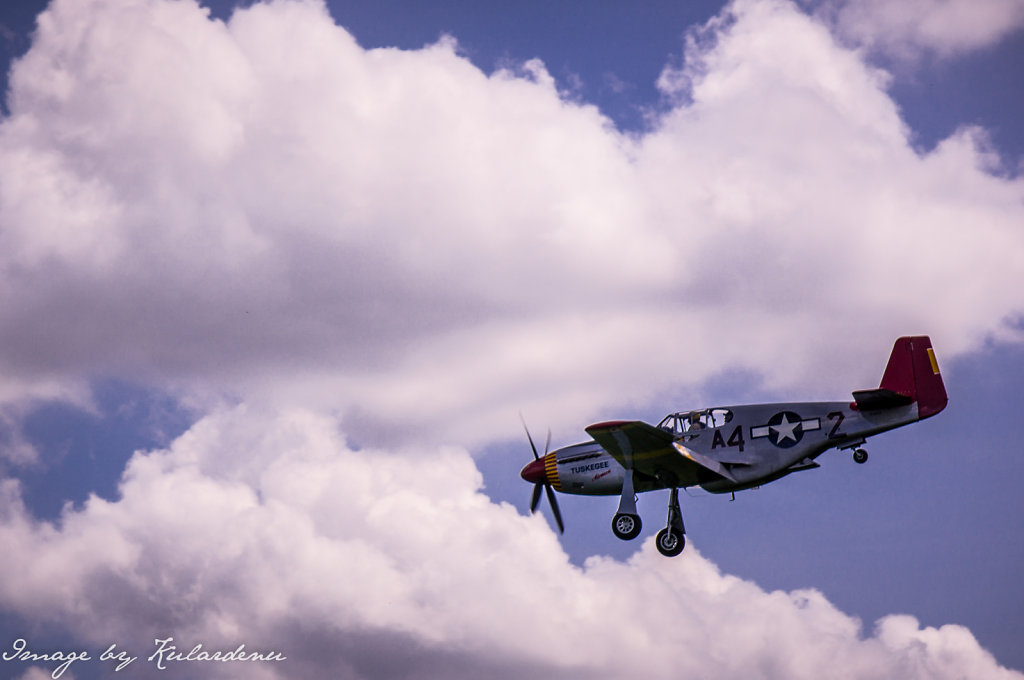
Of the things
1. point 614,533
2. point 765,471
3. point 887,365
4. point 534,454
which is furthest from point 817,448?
point 534,454

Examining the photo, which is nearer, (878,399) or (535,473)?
(878,399)

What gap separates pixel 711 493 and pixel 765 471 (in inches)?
73.6

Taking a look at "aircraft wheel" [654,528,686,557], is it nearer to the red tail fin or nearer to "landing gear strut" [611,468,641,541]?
"landing gear strut" [611,468,641,541]

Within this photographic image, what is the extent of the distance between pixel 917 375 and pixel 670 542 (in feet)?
31.3

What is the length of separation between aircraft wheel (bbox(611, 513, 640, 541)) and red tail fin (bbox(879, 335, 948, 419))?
Answer: 929 cm

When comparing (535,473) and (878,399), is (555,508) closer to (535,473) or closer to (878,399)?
(535,473)

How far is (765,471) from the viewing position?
3109 centimetres

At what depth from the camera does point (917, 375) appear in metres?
32.2

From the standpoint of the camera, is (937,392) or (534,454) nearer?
(937,392)

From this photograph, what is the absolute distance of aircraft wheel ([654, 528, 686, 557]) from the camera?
3111 cm

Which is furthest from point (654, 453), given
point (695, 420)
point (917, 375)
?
point (917, 375)

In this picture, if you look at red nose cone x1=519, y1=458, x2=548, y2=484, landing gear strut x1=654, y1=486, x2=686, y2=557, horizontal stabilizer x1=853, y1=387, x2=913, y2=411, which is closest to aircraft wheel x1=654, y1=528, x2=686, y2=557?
landing gear strut x1=654, y1=486, x2=686, y2=557

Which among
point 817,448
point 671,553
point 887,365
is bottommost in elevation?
point 671,553

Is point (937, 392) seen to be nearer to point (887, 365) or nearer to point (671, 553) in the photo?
point (887, 365)
